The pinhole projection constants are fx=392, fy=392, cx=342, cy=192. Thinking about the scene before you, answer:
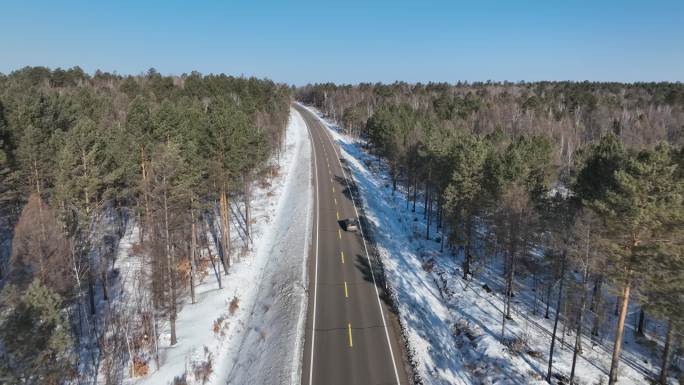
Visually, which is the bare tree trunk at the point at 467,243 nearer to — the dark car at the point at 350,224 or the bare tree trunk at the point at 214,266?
the dark car at the point at 350,224

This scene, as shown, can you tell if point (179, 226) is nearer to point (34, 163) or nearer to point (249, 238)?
point (34, 163)

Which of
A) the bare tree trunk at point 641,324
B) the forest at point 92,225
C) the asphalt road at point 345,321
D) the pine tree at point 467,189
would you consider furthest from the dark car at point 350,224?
the bare tree trunk at point 641,324

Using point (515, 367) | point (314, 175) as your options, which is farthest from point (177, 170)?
point (314, 175)

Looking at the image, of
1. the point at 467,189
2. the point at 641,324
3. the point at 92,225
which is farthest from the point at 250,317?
the point at 641,324

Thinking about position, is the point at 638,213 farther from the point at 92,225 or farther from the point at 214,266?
the point at 92,225

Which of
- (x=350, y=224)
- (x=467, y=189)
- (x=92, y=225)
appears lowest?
(x=350, y=224)

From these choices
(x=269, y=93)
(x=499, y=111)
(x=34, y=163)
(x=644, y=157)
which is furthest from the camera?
(x=499, y=111)

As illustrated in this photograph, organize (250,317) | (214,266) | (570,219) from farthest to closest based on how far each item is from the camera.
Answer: (214,266), (250,317), (570,219)

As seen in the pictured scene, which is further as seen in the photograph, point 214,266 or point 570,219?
point 214,266
